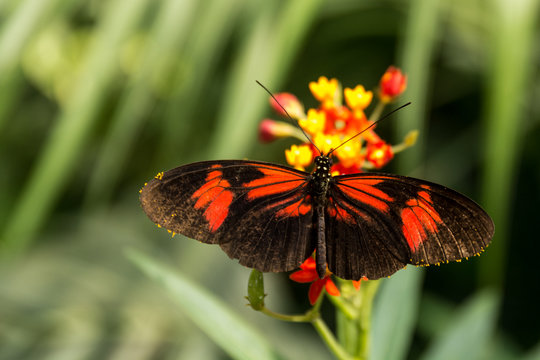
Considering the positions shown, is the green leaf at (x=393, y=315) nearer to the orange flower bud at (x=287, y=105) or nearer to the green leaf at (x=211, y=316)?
the green leaf at (x=211, y=316)

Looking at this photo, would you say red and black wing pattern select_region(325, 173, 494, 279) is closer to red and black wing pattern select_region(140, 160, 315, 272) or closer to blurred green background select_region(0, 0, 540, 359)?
red and black wing pattern select_region(140, 160, 315, 272)

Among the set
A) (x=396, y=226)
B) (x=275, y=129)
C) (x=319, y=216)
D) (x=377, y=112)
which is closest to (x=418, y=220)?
(x=396, y=226)

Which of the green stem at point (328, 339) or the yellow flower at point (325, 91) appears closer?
the green stem at point (328, 339)

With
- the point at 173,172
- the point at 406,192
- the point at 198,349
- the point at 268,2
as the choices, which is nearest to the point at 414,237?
the point at 406,192

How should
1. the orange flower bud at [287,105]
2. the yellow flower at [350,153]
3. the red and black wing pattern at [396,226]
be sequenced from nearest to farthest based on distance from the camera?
the red and black wing pattern at [396,226]
the yellow flower at [350,153]
the orange flower bud at [287,105]

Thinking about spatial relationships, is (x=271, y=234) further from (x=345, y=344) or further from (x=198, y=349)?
(x=198, y=349)

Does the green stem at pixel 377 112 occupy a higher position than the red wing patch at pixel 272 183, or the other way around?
the green stem at pixel 377 112

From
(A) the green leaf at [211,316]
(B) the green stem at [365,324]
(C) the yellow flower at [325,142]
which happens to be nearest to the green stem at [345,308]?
(B) the green stem at [365,324]
